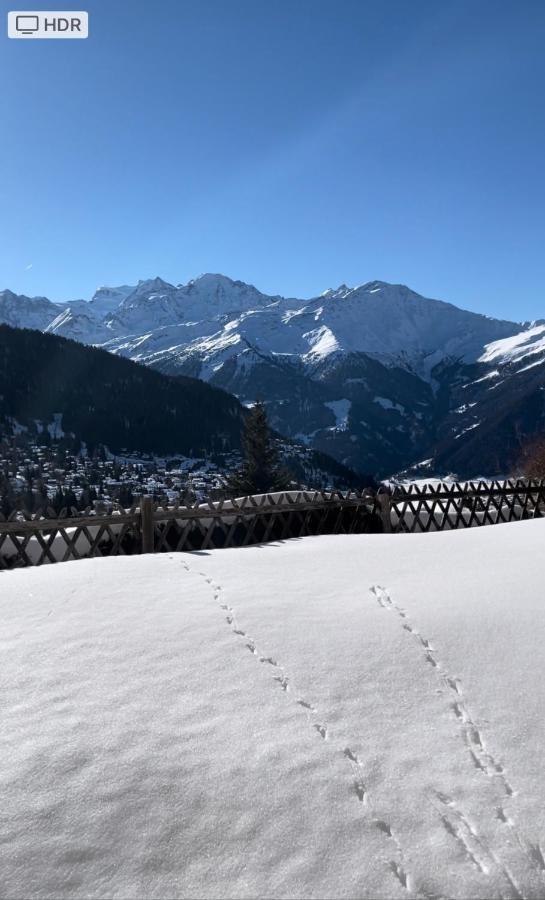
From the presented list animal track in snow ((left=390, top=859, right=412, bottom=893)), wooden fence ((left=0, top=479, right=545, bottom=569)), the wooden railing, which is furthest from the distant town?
animal track in snow ((left=390, top=859, right=412, bottom=893))

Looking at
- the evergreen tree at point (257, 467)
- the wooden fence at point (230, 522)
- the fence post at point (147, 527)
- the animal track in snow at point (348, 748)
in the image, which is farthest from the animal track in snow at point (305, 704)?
the evergreen tree at point (257, 467)

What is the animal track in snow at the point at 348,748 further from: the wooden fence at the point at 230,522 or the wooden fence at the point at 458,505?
the wooden fence at the point at 458,505

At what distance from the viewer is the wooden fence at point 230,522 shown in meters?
12.1

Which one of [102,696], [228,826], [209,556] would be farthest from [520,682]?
[209,556]

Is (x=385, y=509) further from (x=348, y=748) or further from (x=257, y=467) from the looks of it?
(x=257, y=467)

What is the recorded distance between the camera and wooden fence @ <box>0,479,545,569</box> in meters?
12.1

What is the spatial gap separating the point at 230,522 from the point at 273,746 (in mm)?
10373

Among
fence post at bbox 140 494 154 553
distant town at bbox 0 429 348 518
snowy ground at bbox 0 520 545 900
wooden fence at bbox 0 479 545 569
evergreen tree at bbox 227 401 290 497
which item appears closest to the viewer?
snowy ground at bbox 0 520 545 900

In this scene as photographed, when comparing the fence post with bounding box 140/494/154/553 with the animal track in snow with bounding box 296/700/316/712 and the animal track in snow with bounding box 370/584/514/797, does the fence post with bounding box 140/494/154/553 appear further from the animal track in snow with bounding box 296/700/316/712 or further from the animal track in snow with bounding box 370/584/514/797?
the animal track in snow with bounding box 296/700/316/712

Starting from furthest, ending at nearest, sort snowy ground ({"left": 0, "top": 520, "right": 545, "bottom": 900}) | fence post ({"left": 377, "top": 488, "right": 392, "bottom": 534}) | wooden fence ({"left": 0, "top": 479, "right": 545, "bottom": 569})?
fence post ({"left": 377, "top": 488, "right": 392, "bottom": 534}) → wooden fence ({"left": 0, "top": 479, "right": 545, "bottom": 569}) → snowy ground ({"left": 0, "top": 520, "right": 545, "bottom": 900})

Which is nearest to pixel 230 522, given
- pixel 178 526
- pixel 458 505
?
pixel 178 526

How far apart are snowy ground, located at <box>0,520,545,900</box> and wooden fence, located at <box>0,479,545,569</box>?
180 inches

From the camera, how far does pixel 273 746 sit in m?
4.39

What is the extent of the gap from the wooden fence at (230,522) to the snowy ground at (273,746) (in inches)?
180
